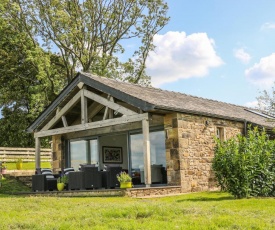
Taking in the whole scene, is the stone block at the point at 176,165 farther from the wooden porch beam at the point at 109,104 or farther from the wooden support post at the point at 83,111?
the wooden support post at the point at 83,111

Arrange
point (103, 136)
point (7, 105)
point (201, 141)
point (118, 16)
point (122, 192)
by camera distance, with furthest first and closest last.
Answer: point (7, 105) < point (118, 16) < point (103, 136) < point (201, 141) < point (122, 192)

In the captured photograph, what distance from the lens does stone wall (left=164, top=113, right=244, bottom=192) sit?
14.2 metres

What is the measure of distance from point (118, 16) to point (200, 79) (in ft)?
57.0

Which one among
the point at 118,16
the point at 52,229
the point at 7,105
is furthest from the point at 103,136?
the point at 7,105

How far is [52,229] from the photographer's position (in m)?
6.54

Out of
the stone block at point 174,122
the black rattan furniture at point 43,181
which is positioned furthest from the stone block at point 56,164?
the stone block at point 174,122

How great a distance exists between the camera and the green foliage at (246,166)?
1068 centimetres

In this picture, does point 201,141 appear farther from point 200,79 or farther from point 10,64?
point 10,64

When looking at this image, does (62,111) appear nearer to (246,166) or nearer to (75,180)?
(75,180)

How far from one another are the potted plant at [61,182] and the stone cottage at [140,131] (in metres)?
2.07

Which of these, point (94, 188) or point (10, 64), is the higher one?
point (10, 64)

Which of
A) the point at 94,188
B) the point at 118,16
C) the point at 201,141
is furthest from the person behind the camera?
the point at 118,16

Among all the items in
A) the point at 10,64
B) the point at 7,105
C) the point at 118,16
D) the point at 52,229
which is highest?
the point at 118,16

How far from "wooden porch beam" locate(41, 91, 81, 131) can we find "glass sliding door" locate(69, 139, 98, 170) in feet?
5.54
